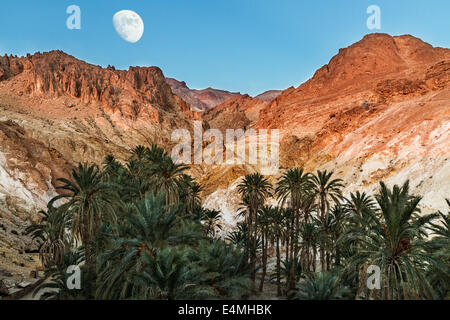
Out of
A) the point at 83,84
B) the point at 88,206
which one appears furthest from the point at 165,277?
the point at 83,84

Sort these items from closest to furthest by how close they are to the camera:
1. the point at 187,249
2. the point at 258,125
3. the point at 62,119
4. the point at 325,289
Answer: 1. the point at 187,249
2. the point at 325,289
3. the point at 62,119
4. the point at 258,125

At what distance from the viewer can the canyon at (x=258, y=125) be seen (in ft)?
186

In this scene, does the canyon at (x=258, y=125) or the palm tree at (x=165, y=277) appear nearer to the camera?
the palm tree at (x=165, y=277)

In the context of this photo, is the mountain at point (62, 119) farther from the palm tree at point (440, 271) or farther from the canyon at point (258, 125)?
the palm tree at point (440, 271)

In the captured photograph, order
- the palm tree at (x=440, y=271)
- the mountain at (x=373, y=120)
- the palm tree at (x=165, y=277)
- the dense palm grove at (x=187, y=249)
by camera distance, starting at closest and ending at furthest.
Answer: the dense palm grove at (x=187, y=249), the palm tree at (x=165, y=277), the palm tree at (x=440, y=271), the mountain at (x=373, y=120)

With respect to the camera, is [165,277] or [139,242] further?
[139,242]

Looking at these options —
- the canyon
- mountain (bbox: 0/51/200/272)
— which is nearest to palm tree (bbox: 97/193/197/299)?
the canyon

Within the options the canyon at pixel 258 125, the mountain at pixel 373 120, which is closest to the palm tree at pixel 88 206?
the canyon at pixel 258 125

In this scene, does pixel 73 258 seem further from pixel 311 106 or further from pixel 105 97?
pixel 105 97

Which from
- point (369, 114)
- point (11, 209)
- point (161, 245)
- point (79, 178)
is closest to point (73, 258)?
point (79, 178)

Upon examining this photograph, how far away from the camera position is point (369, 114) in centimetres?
8569

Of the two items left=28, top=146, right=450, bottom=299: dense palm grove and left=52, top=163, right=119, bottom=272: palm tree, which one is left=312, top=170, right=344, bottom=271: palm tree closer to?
left=28, top=146, right=450, bottom=299: dense palm grove

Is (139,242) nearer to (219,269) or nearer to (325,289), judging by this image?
(219,269)

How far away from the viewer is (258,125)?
131875mm
